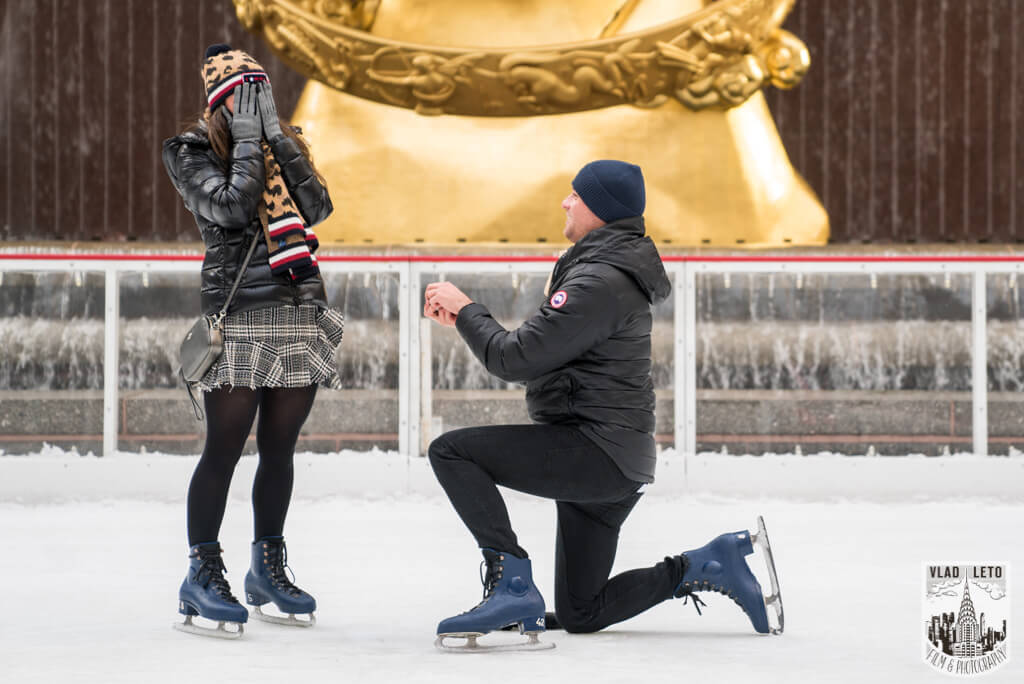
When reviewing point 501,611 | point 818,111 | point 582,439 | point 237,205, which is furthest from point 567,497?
point 818,111

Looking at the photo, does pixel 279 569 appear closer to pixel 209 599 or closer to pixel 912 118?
pixel 209 599

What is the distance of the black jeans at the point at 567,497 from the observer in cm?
230

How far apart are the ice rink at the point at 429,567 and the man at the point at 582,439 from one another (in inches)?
3.3

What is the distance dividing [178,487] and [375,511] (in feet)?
2.38

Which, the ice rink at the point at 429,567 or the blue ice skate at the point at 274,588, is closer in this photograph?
the ice rink at the point at 429,567

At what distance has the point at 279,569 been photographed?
8.32 ft

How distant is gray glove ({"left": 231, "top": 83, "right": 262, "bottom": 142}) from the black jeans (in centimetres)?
64

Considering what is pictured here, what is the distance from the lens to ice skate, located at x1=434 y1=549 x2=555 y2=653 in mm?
2234

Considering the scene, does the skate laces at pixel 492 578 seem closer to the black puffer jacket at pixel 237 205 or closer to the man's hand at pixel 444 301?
the man's hand at pixel 444 301

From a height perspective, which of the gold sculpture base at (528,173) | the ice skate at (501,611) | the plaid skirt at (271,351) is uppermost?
the gold sculpture base at (528,173)

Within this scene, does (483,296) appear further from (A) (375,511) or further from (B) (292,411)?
(B) (292,411)

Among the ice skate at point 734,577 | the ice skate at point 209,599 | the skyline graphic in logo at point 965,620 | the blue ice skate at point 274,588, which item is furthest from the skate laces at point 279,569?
the skyline graphic in logo at point 965,620

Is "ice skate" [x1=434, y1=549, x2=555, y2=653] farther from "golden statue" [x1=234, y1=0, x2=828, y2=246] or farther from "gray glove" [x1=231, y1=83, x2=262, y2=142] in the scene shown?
"golden statue" [x1=234, y1=0, x2=828, y2=246]

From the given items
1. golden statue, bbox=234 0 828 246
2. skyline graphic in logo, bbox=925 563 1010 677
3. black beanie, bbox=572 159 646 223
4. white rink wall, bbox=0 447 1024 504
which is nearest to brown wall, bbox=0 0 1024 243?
golden statue, bbox=234 0 828 246
